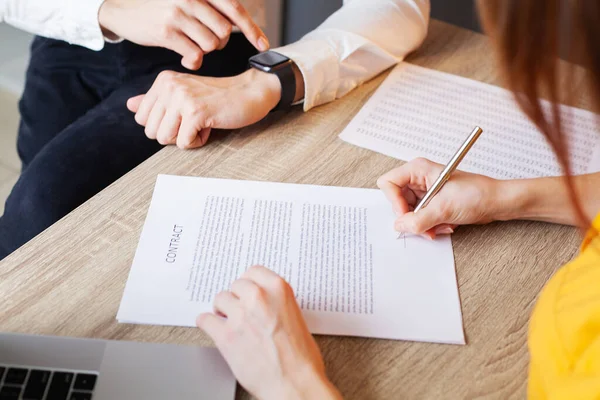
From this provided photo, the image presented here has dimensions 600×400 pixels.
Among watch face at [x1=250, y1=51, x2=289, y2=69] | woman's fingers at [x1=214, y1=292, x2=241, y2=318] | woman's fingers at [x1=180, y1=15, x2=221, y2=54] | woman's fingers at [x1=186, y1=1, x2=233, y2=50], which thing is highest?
woman's fingers at [x1=186, y1=1, x2=233, y2=50]

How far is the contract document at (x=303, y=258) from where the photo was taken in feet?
2.28

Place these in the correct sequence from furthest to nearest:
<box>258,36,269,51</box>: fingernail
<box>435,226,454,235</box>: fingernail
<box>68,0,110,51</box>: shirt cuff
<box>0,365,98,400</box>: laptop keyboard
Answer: <box>68,0,110,51</box>: shirt cuff, <box>258,36,269,51</box>: fingernail, <box>435,226,454,235</box>: fingernail, <box>0,365,98,400</box>: laptop keyboard

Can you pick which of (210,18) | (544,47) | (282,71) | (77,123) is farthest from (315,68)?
(544,47)

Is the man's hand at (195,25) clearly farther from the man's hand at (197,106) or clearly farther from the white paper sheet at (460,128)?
the white paper sheet at (460,128)

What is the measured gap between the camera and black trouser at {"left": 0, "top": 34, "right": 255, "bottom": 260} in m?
1.03

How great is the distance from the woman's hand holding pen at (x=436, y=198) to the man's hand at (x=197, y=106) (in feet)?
0.83

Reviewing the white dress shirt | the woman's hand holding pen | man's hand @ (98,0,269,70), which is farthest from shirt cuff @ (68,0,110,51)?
the woman's hand holding pen

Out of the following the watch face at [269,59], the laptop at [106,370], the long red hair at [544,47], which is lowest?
the laptop at [106,370]

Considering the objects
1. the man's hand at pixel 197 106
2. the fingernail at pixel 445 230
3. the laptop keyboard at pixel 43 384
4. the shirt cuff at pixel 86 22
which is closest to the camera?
the laptop keyboard at pixel 43 384

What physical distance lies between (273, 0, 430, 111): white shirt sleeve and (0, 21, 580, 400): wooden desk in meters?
0.08

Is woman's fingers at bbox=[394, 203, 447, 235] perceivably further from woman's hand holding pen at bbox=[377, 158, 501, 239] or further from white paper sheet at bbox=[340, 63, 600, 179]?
white paper sheet at bbox=[340, 63, 600, 179]

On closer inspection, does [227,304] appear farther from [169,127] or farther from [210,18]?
[210,18]

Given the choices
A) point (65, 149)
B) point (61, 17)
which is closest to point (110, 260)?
point (65, 149)

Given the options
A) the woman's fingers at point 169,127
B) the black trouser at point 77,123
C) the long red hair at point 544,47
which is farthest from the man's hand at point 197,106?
the long red hair at point 544,47
